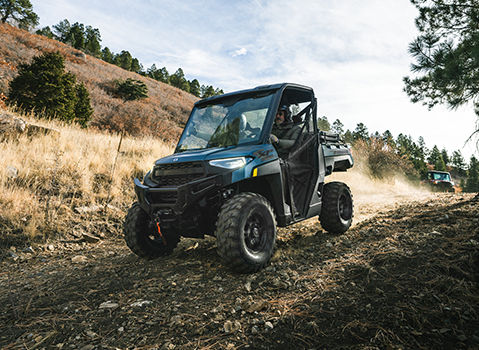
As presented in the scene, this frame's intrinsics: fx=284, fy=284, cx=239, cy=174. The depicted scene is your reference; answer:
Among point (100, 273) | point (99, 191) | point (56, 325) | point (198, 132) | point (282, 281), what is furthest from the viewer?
point (99, 191)

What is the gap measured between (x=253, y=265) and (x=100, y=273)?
78.6 inches

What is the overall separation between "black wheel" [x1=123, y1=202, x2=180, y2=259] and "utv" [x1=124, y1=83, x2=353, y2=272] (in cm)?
1

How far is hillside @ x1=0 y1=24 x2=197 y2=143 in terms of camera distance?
19.6 meters

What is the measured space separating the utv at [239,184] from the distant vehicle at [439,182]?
16192 mm

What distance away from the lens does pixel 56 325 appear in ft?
7.58

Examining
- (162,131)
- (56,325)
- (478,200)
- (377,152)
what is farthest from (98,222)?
(377,152)

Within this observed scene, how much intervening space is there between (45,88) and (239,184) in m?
14.7

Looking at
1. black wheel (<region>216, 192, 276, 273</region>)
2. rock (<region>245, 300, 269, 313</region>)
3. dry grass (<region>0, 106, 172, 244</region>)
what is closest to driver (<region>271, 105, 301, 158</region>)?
black wheel (<region>216, 192, 276, 273</region>)

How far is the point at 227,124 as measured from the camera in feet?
13.0

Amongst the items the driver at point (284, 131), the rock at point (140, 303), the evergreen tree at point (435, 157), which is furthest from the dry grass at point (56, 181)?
the evergreen tree at point (435, 157)

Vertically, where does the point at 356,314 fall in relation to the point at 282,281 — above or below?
above

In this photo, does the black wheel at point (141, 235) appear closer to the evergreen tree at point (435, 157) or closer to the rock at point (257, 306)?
→ the rock at point (257, 306)

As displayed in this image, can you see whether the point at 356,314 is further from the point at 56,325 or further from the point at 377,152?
the point at 377,152

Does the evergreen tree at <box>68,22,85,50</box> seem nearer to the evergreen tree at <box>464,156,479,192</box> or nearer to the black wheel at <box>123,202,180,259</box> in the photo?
the black wheel at <box>123,202,180,259</box>
